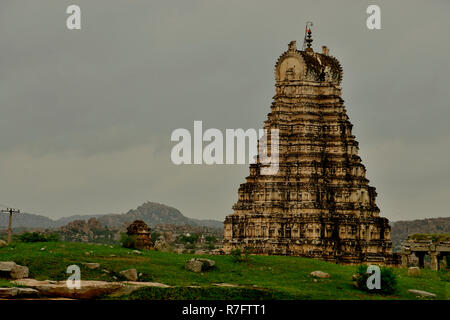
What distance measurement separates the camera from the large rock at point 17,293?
26.8 m

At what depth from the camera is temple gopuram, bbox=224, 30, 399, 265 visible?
54312 mm

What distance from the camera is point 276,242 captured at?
5428 cm

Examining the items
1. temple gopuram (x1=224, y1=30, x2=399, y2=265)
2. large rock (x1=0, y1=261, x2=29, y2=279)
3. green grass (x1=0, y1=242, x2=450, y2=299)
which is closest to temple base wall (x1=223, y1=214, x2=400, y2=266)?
temple gopuram (x1=224, y1=30, x2=399, y2=265)

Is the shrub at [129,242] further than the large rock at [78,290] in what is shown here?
Yes

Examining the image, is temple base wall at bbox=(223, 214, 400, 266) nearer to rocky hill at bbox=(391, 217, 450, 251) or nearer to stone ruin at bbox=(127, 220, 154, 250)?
stone ruin at bbox=(127, 220, 154, 250)

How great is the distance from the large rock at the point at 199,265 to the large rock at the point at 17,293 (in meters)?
10.8

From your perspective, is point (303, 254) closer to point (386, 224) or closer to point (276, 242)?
point (276, 242)

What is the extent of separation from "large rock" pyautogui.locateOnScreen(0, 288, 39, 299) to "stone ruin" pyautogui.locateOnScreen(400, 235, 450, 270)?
40.5 m

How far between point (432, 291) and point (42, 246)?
22.8m

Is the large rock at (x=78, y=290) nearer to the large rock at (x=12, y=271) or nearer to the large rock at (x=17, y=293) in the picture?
the large rock at (x=17, y=293)

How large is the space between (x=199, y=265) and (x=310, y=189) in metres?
20.2

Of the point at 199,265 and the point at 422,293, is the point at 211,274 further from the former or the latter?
the point at 422,293

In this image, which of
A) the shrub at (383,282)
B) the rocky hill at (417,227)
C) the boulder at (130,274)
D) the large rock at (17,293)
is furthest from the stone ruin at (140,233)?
the rocky hill at (417,227)

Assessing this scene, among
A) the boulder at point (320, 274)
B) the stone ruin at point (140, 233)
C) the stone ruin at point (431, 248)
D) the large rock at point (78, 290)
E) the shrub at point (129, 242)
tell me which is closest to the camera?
the large rock at point (78, 290)
